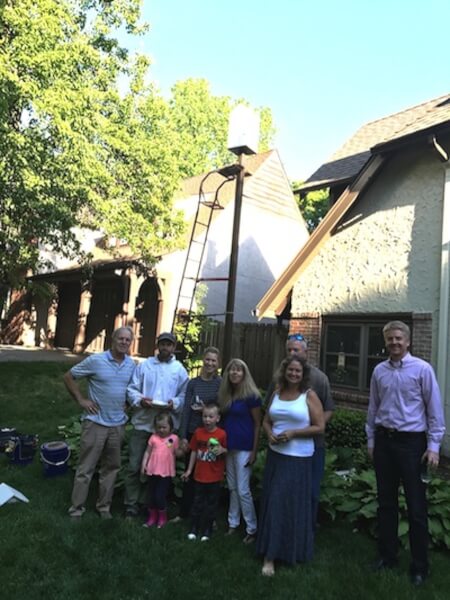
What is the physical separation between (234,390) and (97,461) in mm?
1507

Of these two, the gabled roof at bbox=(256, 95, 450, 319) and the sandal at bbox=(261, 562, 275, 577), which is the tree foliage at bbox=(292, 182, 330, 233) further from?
the sandal at bbox=(261, 562, 275, 577)

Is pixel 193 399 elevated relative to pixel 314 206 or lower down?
lower down

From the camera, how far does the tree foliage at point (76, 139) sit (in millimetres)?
8773

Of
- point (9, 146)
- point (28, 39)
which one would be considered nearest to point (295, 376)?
point (9, 146)

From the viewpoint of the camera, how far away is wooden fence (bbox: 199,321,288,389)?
11984 millimetres

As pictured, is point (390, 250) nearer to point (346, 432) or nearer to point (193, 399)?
point (346, 432)

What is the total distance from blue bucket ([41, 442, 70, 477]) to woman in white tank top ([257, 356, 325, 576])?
3.02 m

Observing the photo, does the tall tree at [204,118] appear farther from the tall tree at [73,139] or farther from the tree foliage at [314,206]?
the tall tree at [73,139]

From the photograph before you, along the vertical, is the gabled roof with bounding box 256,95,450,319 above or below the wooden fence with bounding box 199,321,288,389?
above

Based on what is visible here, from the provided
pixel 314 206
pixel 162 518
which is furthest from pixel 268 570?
pixel 314 206

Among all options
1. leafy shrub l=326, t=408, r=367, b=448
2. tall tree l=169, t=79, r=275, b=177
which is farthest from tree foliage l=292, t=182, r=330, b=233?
leafy shrub l=326, t=408, r=367, b=448

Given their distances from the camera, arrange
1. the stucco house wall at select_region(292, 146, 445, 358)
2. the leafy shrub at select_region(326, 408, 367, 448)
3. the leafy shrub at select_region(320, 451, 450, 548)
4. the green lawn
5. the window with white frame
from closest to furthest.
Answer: the green lawn, the leafy shrub at select_region(320, 451, 450, 548), the leafy shrub at select_region(326, 408, 367, 448), the stucco house wall at select_region(292, 146, 445, 358), the window with white frame

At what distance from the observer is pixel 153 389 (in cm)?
471

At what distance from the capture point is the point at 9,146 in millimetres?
8656
